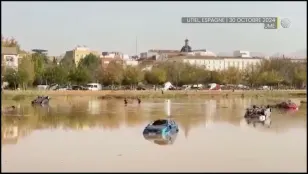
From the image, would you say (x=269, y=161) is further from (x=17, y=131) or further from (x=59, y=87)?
(x=59, y=87)

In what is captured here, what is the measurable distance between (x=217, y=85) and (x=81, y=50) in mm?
42378

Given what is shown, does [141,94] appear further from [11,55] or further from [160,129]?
[160,129]

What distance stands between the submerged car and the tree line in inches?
996

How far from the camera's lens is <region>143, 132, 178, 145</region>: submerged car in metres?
13.6

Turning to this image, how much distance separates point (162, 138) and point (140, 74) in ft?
119

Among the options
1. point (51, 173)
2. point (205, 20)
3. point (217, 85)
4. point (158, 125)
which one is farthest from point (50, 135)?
point (217, 85)

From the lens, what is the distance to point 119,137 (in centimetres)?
1473

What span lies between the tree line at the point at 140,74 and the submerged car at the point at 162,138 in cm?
2530

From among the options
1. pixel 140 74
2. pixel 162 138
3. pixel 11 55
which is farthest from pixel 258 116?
pixel 11 55

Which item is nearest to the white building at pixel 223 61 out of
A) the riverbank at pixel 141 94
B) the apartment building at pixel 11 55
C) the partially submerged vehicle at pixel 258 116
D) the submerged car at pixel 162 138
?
the riverbank at pixel 141 94

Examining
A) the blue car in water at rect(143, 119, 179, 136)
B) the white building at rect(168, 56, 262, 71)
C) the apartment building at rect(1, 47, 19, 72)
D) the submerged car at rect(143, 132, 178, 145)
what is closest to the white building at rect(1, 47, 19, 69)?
the apartment building at rect(1, 47, 19, 72)

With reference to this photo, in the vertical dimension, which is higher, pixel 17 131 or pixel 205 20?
pixel 205 20

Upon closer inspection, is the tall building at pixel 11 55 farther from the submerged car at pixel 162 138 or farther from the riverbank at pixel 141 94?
the submerged car at pixel 162 138

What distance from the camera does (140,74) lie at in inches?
1983
